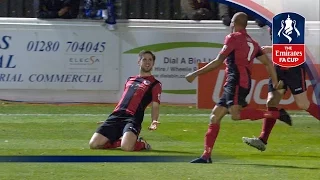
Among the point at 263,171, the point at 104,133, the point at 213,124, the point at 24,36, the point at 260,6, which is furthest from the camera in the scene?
the point at 24,36

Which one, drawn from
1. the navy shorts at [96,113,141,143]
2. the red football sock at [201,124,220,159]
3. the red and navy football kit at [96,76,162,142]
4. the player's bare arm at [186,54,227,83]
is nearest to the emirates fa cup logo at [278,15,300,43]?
the red and navy football kit at [96,76,162,142]

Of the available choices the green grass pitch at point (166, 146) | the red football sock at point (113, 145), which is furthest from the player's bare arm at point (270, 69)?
the red football sock at point (113, 145)

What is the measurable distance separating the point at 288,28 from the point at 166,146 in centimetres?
517

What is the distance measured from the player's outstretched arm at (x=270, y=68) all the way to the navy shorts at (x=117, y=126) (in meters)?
1.85

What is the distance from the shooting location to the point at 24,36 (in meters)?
19.9

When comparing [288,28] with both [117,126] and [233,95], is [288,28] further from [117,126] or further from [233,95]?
[233,95]

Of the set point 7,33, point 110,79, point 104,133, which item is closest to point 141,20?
point 110,79

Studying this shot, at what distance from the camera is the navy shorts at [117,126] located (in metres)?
13.0

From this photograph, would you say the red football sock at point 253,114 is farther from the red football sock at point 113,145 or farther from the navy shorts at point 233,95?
the red football sock at point 113,145

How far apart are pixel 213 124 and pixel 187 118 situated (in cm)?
614

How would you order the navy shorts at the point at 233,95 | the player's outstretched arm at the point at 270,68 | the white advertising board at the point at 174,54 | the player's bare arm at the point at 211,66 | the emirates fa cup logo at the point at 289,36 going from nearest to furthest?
the player's bare arm at the point at 211,66 → the navy shorts at the point at 233,95 → the player's outstretched arm at the point at 270,68 → the emirates fa cup logo at the point at 289,36 → the white advertising board at the point at 174,54

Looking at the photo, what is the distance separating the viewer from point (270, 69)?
12.4m

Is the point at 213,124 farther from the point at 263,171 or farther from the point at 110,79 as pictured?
the point at 110,79

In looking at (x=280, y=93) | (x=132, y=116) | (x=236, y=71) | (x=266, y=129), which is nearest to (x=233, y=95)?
(x=236, y=71)
